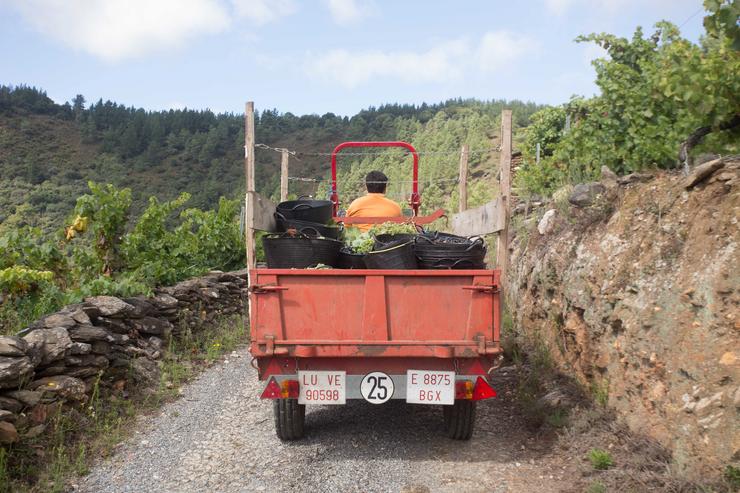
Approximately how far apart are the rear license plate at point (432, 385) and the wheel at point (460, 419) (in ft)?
1.50

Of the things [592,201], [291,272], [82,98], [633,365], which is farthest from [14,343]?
[82,98]

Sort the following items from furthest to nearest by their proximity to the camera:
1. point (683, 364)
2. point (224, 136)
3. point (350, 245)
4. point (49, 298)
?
point (224, 136)
point (49, 298)
point (350, 245)
point (683, 364)

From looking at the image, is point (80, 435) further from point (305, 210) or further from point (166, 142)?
point (166, 142)

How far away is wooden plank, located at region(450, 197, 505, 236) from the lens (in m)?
4.84

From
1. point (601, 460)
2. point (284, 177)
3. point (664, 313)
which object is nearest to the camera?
point (601, 460)

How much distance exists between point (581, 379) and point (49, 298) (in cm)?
519

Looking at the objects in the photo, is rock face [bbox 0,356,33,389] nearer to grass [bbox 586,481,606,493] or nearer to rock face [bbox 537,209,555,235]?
grass [bbox 586,481,606,493]

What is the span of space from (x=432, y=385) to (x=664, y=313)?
1.64 meters

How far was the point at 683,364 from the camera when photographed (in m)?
3.75

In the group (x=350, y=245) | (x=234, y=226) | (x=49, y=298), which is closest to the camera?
(x=350, y=245)

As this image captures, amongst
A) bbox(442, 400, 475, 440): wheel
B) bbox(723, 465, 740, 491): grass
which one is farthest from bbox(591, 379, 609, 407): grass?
bbox(723, 465, 740, 491): grass

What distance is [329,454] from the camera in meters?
4.55

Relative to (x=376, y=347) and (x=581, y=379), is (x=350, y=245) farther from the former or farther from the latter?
(x=581, y=379)

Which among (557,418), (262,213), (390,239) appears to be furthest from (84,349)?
(557,418)
